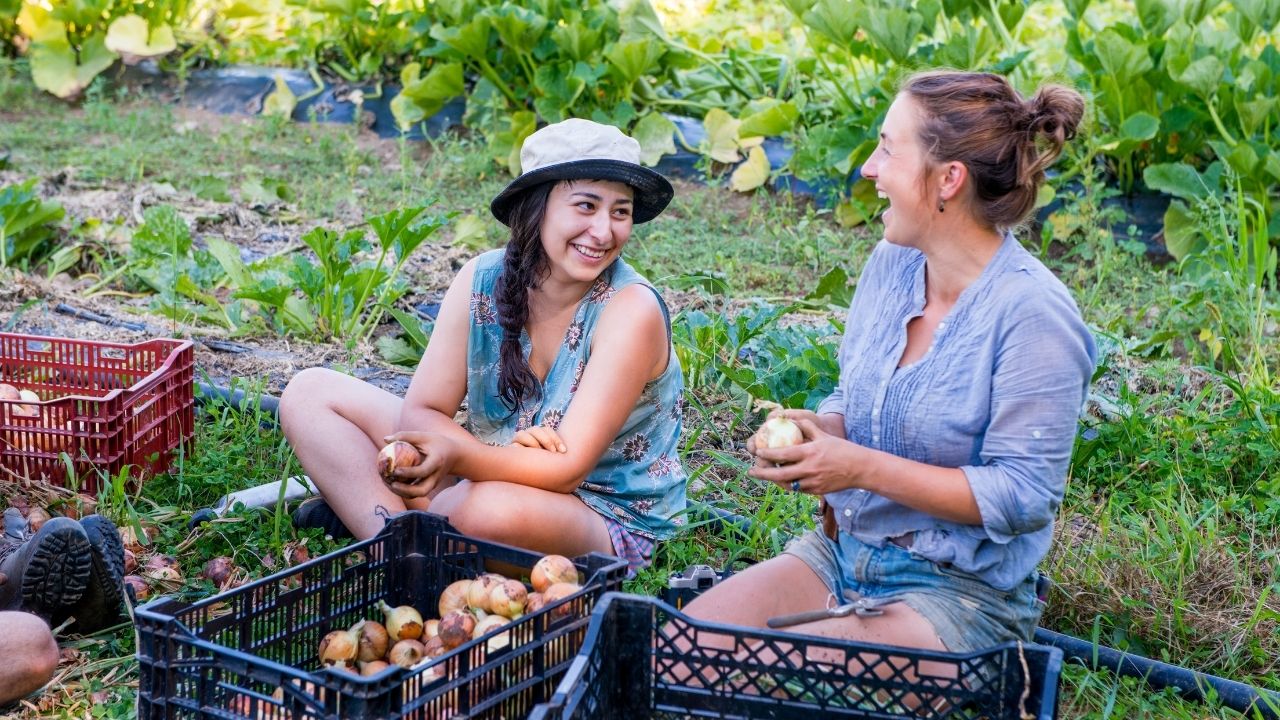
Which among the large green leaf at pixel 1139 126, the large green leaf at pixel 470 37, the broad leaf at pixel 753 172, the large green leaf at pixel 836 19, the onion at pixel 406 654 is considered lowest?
the onion at pixel 406 654

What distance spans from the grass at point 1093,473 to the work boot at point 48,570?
14cm

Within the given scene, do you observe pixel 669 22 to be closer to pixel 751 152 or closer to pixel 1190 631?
pixel 751 152

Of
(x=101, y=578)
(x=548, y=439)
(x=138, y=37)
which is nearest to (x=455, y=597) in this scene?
(x=548, y=439)

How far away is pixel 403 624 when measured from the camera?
2334mm

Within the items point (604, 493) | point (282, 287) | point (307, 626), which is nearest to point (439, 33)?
point (282, 287)

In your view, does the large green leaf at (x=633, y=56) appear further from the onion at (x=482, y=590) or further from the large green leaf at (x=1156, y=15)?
the onion at (x=482, y=590)

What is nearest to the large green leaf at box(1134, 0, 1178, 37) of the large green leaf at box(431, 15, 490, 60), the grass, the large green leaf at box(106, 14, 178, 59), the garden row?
the garden row

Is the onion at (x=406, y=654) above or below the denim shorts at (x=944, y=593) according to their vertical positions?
below

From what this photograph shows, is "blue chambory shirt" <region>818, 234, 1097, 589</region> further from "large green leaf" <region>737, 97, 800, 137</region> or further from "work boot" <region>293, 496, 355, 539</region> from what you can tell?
"large green leaf" <region>737, 97, 800, 137</region>

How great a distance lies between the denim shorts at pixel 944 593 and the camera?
2.19 metres

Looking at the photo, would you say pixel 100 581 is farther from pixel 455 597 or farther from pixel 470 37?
pixel 470 37

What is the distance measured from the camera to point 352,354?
13.8ft

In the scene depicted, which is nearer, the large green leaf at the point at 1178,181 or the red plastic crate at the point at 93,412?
the red plastic crate at the point at 93,412

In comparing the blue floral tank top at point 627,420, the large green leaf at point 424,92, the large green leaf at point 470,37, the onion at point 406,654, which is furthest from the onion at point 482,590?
the large green leaf at point 424,92
